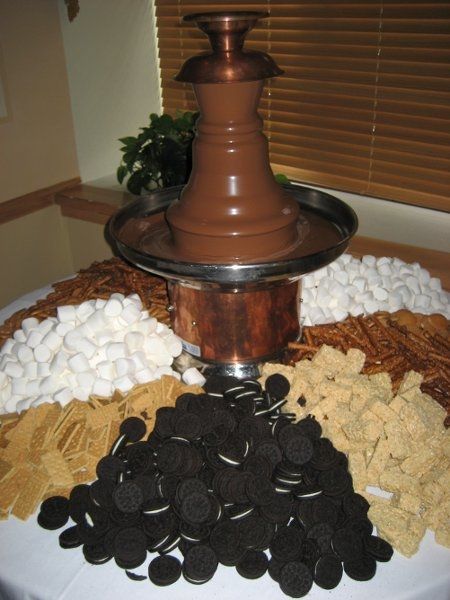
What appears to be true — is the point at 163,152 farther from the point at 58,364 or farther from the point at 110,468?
the point at 110,468

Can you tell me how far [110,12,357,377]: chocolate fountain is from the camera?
4.02 feet

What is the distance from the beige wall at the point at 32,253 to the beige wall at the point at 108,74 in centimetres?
37

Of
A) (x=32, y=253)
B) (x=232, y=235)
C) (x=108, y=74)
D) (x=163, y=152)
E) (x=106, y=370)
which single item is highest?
(x=108, y=74)

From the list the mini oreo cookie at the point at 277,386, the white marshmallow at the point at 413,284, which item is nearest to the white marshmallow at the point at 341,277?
the white marshmallow at the point at 413,284

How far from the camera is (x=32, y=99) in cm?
281

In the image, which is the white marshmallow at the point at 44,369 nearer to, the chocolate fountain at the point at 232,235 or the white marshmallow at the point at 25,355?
the white marshmallow at the point at 25,355

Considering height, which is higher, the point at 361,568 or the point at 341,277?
the point at 341,277

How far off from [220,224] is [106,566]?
74 cm

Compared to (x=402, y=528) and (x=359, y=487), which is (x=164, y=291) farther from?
(x=402, y=528)

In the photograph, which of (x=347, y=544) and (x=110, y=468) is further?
(x=110, y=468)

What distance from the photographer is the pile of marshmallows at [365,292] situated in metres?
1.71

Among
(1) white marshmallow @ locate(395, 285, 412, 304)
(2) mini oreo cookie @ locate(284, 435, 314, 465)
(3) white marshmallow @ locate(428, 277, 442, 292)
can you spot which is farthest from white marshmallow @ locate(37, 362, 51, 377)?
(3) white marshmallow @ locate(428, 277, 442, 292)

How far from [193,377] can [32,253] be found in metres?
1.88

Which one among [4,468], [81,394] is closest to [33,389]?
[81,394]
